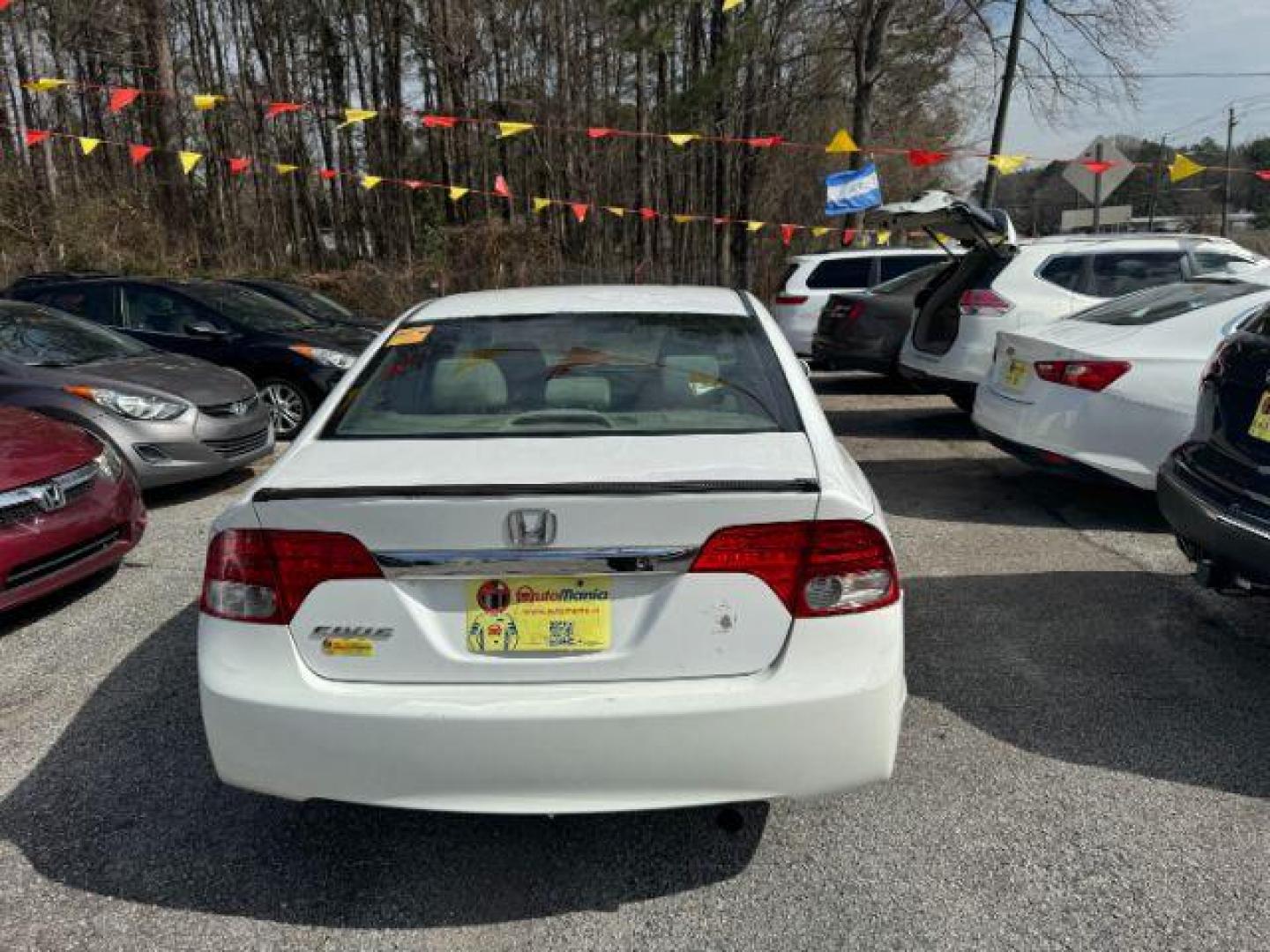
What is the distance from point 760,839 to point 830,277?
1067 cm

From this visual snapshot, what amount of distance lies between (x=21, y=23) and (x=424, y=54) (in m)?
8.81

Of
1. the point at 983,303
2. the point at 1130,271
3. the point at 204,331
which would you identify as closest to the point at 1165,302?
the point at 983,303

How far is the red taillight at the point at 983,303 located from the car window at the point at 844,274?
441 centimetres

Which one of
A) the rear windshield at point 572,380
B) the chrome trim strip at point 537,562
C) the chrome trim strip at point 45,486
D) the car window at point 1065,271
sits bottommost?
the chrome trim strip at point 45,486

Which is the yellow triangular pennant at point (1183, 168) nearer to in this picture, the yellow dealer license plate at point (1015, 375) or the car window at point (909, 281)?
the car window at point (909, 281)

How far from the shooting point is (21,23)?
21562 millimetres

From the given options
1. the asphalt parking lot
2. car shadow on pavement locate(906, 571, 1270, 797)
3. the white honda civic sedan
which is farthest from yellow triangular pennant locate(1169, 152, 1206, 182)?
the white honda civic sedan

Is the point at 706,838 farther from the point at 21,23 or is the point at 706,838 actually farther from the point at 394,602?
the point at 21,23

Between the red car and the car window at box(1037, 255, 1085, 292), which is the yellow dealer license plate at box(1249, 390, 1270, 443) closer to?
the red car

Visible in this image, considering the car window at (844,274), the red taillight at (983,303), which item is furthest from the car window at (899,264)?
the red taillight at (983,303)

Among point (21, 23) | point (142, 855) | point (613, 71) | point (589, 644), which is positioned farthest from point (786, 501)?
point (21, 23)

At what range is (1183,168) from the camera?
12680mm

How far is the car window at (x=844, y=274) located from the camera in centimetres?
1247

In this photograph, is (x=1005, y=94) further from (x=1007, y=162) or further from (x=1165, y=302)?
(x=1165, y=302)
